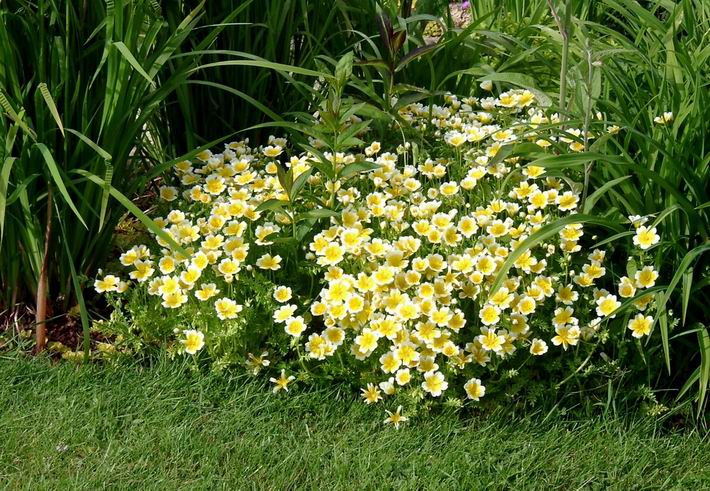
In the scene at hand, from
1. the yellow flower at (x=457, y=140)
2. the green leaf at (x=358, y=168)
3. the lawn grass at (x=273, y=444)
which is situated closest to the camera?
the lawn grass at (x=273, y=444)

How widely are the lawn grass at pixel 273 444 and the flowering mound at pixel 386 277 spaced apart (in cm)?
10

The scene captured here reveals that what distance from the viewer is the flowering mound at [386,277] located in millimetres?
2625

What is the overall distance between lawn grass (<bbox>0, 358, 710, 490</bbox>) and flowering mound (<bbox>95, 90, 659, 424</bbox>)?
0.33 ft

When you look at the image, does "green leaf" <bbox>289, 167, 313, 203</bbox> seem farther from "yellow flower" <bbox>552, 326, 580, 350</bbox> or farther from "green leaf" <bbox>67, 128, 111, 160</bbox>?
"yellow flower" <bbox>552, 326, 580, 350</bbox>

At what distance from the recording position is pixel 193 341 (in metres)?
2.72

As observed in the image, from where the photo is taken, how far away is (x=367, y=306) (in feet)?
8.79

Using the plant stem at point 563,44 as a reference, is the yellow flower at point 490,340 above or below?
below

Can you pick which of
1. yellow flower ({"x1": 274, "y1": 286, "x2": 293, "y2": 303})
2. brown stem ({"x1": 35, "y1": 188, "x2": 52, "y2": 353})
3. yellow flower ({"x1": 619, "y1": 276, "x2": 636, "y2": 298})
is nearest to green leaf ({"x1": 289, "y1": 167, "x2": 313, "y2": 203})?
yellow flower ({"x1": 274, "y1": 286, "x2": 293, "y2": 303})

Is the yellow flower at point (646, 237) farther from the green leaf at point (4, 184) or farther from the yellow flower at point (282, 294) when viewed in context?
the green leaf at point (4, 184)

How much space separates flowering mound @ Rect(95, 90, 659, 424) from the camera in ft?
8.61

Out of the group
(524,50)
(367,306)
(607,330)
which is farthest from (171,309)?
(524,50)

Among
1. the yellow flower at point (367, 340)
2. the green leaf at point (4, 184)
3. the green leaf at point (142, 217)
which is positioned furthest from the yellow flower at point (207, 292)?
the green leaf at point (4, 184)

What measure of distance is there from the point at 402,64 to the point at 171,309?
1.14 meters

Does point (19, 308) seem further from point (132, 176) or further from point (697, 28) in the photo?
point (697, 28)
